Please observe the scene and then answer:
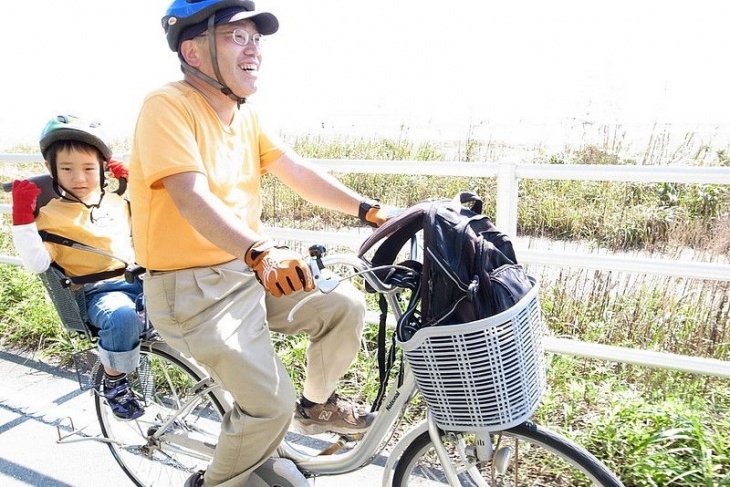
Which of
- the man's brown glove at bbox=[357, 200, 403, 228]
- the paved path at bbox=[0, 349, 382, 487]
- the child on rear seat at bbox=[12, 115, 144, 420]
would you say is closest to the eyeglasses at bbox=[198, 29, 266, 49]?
the man's brown glove at bbox=[357, 200, 403, 228]

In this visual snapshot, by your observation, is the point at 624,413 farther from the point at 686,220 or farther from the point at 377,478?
the point at 686,220

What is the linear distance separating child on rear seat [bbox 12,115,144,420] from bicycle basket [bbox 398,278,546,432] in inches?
60.4

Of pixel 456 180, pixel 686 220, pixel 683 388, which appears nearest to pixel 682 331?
pixel 683 388

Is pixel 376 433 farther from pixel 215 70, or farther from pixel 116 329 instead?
pixel 215 70

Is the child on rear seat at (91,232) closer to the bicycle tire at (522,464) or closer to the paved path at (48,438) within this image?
the paved path at (48,438)

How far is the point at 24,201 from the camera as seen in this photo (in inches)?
122

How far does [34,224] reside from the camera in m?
3.11

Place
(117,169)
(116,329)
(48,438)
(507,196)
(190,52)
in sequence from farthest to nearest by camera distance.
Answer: (48,438) → (507,196) → (117,169) → (116,329) → (190,52)

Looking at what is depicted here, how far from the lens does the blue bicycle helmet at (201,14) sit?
2.42 meters

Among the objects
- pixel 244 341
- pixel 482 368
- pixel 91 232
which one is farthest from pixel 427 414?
pixel 91 232

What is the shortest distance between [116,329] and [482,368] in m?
1.76

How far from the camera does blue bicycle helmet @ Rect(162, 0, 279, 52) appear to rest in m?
2.42

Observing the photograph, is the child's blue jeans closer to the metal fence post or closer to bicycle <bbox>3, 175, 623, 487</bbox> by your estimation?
bicycle <bbox>3, 175, 623, 487</bbox>

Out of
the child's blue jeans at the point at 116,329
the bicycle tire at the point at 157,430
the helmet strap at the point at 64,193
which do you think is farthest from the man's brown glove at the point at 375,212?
the helmet strap at the point at 64,193
